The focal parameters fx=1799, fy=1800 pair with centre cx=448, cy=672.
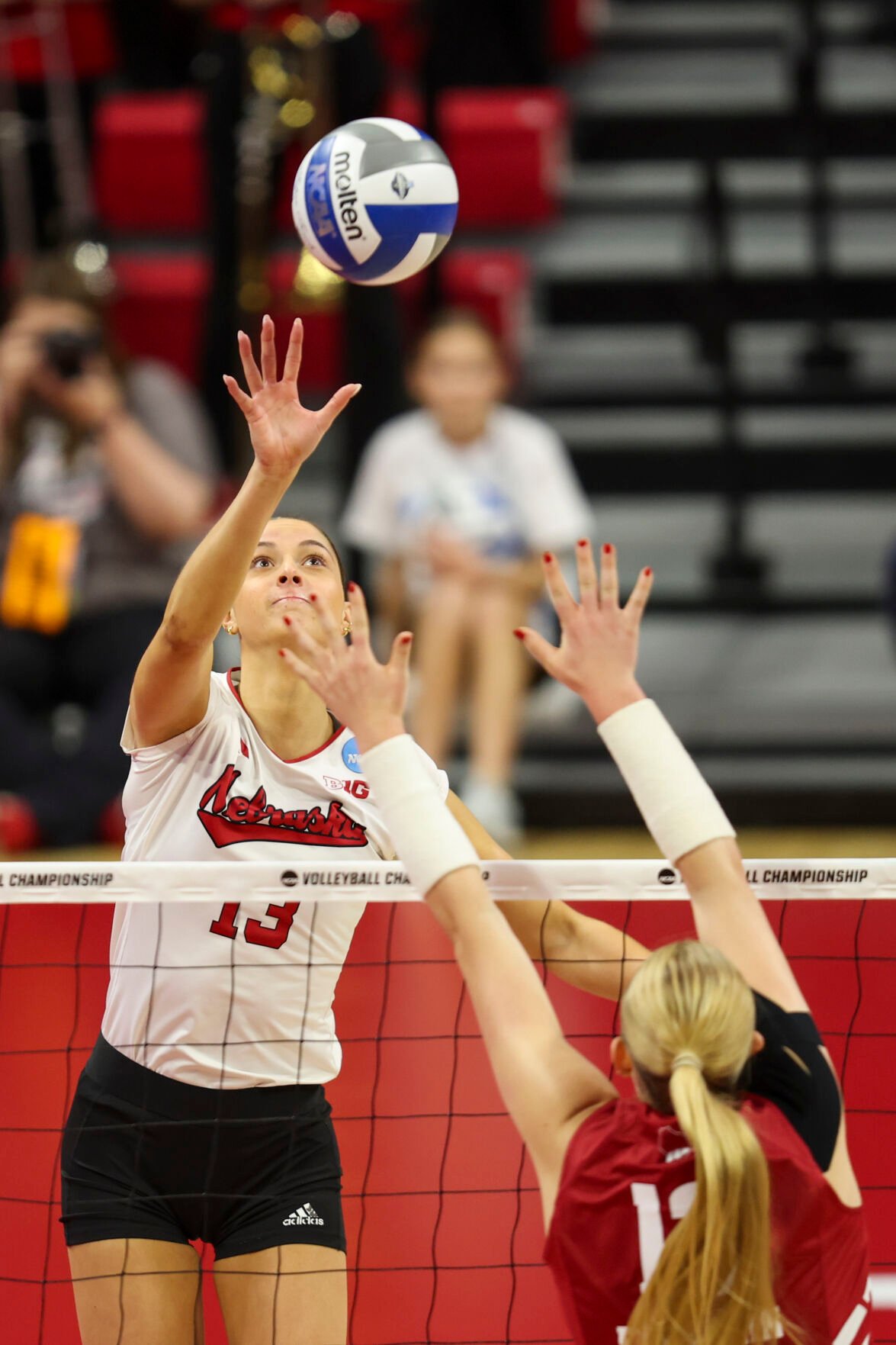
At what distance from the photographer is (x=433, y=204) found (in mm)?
3746

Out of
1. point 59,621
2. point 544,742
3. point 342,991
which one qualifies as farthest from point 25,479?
point 342,991

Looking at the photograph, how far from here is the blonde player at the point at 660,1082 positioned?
2227 millimetres

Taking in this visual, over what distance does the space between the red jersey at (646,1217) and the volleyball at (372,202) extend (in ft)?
6.54

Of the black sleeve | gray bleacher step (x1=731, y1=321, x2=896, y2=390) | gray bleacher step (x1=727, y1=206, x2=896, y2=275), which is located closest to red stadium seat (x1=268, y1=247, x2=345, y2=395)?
gray bleacher step (x1=731, y1=321, x2=896, y2=390)

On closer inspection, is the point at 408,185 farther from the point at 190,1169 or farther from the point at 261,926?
the point at 190,1169

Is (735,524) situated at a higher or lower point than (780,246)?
lower

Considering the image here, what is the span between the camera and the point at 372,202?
3.67m

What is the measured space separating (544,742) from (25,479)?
2.32 metres

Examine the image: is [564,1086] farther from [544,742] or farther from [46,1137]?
[544,742]

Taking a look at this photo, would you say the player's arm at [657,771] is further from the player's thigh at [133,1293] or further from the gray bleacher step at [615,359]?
the gray bleacher step at [615,359]

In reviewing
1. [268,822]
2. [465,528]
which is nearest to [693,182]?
[465,528]

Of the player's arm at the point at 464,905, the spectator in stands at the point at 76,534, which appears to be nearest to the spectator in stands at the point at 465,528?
the spectator in stands at the point at 76,534

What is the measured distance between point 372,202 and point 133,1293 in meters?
2.14

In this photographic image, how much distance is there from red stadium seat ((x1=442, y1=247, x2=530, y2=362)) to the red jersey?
6613 millimetres
